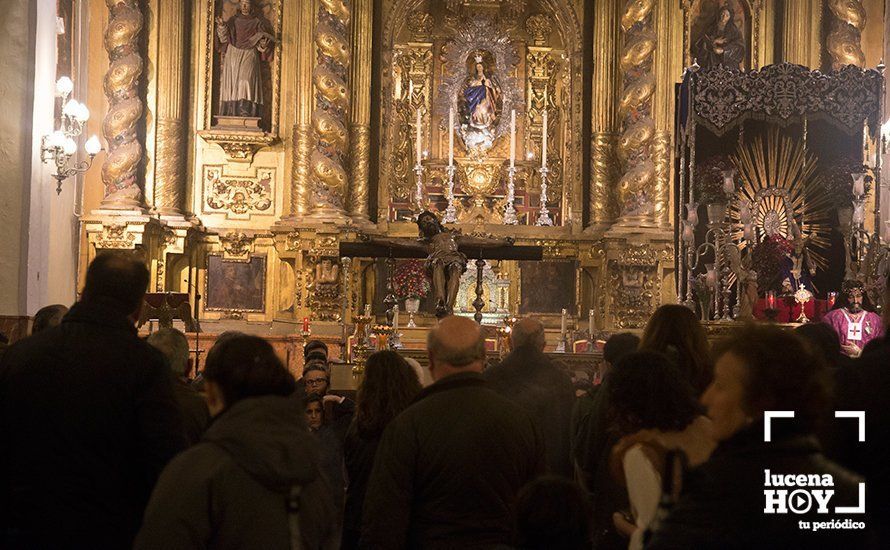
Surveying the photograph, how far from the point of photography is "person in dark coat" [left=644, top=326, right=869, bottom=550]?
2.89m

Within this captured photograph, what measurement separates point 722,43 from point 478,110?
4.06 meters

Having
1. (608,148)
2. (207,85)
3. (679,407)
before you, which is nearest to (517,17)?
(608,148)

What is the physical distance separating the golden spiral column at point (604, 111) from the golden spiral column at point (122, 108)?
7.03m

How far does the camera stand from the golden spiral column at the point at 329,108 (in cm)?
1869

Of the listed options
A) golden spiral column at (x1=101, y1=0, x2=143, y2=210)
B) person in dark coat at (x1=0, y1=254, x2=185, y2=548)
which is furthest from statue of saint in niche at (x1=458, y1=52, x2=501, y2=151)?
person in dark coat at (x1=0, y1=254, x2=185, y2=548)

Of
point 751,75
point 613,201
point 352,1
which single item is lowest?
Result: point 613,201

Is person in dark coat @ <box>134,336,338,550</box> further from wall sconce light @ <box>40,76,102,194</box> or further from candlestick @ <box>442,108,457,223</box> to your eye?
candlestick @ <box>442,108,457,223</box>

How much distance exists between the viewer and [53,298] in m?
17.0

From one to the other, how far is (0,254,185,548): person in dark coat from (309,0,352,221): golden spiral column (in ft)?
46.7

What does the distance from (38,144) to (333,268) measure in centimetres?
497

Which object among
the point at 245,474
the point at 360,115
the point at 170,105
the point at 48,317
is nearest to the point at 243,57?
the point at 170,105

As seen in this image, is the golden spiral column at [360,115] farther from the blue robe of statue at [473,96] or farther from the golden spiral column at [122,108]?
the golden spiral column at [122,108]

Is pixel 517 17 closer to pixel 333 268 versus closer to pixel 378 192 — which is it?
pixel 378 192
